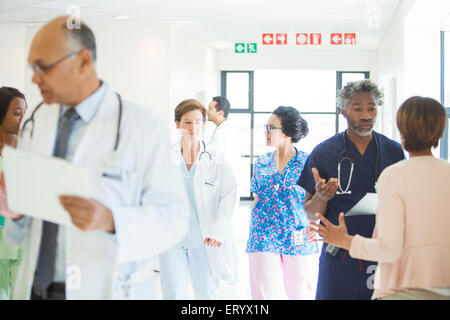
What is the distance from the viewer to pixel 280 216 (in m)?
2.85

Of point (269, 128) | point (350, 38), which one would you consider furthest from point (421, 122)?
point (269, 128)

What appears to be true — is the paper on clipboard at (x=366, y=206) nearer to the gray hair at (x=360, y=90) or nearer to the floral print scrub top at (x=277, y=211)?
the gray hair at (x=360, y=90)

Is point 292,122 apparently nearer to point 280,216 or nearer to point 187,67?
point 280,216

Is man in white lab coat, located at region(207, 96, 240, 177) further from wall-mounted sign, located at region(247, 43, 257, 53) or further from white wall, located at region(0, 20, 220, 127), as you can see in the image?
white wall, located at region(0, 20, 220, 127)

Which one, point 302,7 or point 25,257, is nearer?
point 25,257

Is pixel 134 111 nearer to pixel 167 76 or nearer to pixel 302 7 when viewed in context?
pixel 167 76

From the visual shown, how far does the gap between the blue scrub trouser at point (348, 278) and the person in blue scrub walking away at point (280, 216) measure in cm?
77

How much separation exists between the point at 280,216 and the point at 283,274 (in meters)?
0.31

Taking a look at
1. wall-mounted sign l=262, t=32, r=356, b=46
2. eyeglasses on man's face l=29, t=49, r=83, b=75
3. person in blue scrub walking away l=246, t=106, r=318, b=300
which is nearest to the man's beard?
wall-mounted sign l=262, t=32, r=356, b=46

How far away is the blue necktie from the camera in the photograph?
1233 millimetres

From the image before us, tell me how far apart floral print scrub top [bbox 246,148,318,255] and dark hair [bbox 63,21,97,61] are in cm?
177

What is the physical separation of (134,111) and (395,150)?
1.08 metres
